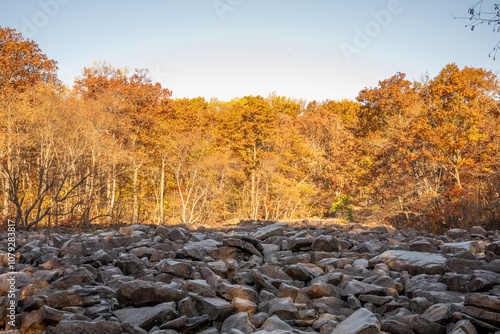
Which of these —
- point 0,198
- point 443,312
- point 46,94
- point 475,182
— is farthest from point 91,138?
point 443,312

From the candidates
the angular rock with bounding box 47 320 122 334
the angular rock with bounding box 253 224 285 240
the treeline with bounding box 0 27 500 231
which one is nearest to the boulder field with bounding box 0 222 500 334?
the angular rock with bounding box 47 320 122 334

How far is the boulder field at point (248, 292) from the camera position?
2.03 m

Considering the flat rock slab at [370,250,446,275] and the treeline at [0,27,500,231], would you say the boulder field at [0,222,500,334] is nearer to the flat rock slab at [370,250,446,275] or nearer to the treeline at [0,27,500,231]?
the flat rock slab at [370,250,446,275]

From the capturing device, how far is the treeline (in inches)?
610

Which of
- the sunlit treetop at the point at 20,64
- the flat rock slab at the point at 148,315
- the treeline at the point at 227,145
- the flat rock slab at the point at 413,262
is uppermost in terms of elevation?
the sunlit treetop at the point at 20,64

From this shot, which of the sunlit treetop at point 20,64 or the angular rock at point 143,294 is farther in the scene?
the sunlit treetop at point 20,64

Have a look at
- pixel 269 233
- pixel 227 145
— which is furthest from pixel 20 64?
pixel 269 233

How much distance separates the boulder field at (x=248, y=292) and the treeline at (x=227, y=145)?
497 inches

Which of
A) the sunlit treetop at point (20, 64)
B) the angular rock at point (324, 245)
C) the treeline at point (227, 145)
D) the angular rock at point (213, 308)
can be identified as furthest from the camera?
the sunlit treetop at point (20, 64)

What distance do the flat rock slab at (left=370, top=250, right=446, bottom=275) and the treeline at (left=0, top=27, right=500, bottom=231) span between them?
40.2 feet

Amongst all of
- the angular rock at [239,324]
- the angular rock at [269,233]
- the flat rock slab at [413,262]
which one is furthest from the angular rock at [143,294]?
the angular rock at [269,233]

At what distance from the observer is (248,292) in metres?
2.66

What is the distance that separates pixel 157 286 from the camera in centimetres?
244

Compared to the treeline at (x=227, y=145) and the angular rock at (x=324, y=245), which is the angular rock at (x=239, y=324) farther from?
the treeline at (x=227, y=145)
